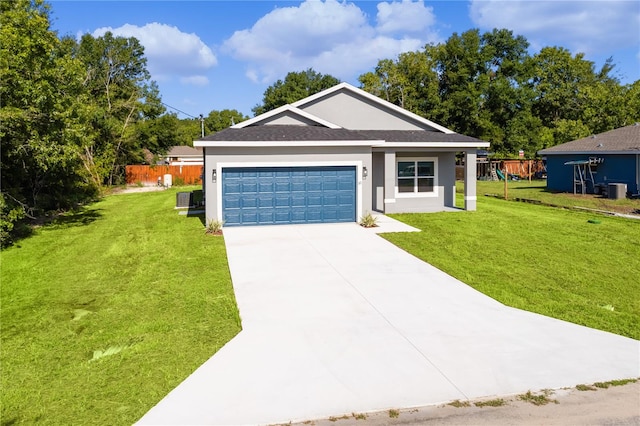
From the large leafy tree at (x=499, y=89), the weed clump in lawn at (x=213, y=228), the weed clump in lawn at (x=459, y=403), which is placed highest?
the large leafy tree at (x=499, y=89)

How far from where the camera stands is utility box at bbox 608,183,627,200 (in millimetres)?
24734

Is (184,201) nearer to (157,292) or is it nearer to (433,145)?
(433,145)

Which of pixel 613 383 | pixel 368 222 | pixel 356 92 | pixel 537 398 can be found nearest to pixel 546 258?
pixel 368 222

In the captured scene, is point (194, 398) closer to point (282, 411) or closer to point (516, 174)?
point (282, 411)

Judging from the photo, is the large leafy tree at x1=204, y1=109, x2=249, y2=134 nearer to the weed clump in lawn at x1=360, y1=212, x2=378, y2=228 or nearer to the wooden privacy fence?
the wooden privacy fence

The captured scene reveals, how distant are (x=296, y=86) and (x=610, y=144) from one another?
50.0 meters

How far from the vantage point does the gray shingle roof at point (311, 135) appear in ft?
55.4

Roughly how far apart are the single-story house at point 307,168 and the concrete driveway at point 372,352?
22.1ft

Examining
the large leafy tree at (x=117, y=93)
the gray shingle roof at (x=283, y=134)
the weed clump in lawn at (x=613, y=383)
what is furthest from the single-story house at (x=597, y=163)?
the large leafy tree at (x=117, y=93)

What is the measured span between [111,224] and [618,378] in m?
17.2

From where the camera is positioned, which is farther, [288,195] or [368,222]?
[288,195]

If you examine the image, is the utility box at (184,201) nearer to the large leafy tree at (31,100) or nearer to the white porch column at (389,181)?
the large leafy tree at (31,100)

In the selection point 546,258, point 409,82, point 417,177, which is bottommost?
point 546,258

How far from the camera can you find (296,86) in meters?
71.1
